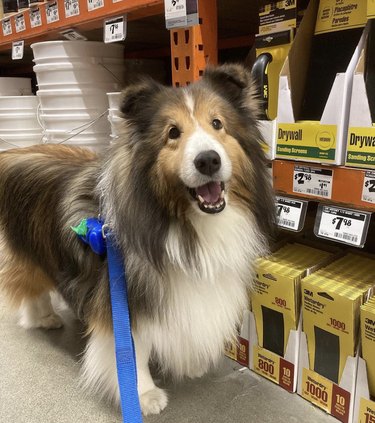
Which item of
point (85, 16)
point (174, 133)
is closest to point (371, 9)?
point (174, 133)

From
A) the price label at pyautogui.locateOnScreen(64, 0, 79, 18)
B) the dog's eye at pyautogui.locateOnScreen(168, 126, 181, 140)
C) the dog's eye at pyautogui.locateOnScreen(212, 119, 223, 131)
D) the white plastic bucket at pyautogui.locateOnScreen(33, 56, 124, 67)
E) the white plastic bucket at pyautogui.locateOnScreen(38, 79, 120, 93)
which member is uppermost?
the price label at pyautogui.locateOnScreen(64, 0, 79, 18)

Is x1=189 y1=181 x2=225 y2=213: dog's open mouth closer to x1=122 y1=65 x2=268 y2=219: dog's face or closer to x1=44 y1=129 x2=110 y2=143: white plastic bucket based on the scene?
x1=122 y1=65 x2=268 y2=219: dog's face

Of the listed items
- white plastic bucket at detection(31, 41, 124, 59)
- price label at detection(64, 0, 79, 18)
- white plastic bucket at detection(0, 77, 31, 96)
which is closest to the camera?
price label at detection(64, 0, 79, 18)

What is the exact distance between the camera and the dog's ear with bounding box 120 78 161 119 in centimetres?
113

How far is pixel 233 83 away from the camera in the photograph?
120 centimetres

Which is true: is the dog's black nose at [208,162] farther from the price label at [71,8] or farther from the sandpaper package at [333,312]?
the price label at [71,8]

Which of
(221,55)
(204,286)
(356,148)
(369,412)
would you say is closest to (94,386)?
(204,286)

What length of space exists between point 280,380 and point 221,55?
5.82ft

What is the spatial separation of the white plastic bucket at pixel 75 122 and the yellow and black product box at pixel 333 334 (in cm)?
133

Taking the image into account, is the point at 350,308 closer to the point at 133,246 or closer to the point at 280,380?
the point at 280,380

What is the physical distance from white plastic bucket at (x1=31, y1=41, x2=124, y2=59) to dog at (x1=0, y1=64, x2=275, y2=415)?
Answer: 730 millimetres

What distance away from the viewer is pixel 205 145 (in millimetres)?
1018

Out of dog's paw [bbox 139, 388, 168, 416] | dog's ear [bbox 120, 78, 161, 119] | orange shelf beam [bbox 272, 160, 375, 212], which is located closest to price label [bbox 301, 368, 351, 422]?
dog's paw [bbox 139, 388, 168, 416]

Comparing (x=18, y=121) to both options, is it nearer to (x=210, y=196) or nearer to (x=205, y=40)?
(x=205, y=40)
